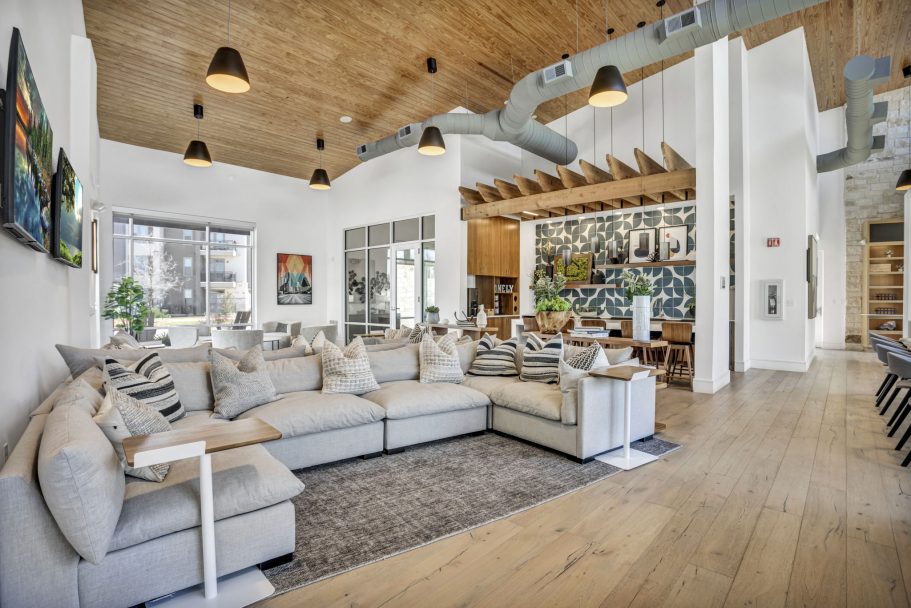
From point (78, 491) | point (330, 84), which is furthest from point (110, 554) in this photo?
point (330, 84)

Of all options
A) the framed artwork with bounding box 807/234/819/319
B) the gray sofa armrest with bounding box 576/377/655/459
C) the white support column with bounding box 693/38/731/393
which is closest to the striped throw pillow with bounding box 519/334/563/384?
the gray sofa armrest with bounding box 576/377/655/459

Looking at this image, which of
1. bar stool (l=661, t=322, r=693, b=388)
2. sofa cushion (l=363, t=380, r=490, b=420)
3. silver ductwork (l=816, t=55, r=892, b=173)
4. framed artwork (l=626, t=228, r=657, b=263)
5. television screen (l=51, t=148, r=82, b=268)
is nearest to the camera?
television screen (l=51, t=148, r=82, b=268)

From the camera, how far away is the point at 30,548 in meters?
1.68

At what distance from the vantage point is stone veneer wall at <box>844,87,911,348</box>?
9.70 meters

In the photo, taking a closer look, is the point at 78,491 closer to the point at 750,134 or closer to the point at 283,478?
the point at 283,478

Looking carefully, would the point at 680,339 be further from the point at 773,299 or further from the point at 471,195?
the point at 471,195

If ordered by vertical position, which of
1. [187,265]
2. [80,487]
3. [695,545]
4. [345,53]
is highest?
[345,53]

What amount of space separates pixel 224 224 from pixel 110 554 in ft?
29.3

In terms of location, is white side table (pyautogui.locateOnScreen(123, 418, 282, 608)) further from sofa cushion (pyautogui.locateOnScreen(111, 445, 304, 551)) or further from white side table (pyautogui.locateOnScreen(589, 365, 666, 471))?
white side table (pyautogui.locateOnScreen(589, 365, 666, 471))

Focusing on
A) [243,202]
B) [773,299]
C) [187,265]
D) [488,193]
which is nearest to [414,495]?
[488,193]

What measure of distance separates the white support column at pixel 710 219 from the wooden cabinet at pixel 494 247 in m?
3.77

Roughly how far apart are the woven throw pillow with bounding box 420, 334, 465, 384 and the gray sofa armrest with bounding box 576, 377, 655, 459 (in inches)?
54.1

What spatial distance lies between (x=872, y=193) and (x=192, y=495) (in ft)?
43.5

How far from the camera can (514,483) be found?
10.4 ft
